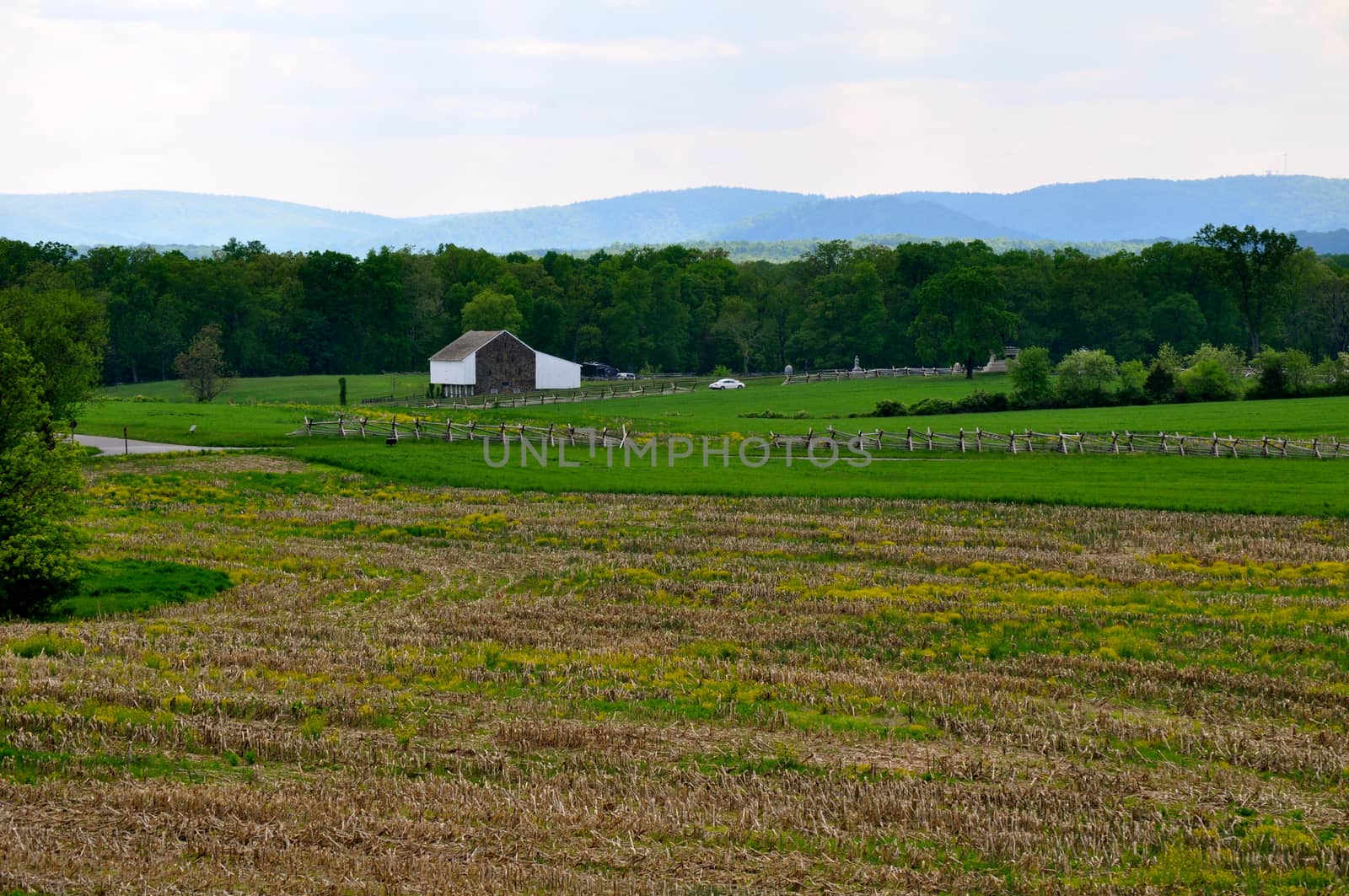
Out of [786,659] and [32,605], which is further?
[32,605]

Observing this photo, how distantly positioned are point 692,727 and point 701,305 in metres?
126

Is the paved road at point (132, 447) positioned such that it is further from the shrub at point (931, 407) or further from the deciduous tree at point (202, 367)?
the shrub at point (931, 407)

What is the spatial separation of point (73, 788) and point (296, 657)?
5994 mm

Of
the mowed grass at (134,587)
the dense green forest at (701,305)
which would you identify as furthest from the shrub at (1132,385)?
the mowed grass at (134,587)

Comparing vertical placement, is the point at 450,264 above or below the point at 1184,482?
above

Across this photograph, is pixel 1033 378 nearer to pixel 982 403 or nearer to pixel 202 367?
pixel 982 403

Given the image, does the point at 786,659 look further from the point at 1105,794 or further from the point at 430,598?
the point at 430,598

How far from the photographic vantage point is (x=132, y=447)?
55.1m

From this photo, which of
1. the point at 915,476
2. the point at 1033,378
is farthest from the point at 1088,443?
the point at 1033,378

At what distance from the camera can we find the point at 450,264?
5812 inches

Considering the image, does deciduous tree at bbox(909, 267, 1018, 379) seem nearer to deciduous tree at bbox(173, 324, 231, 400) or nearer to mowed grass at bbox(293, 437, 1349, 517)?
mowed grass at bbox(293, 437, 1349, 517)

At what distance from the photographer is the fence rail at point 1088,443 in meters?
53.7

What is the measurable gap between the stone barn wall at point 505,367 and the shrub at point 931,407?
127 feet

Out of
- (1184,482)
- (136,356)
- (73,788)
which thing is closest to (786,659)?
(73,788)
